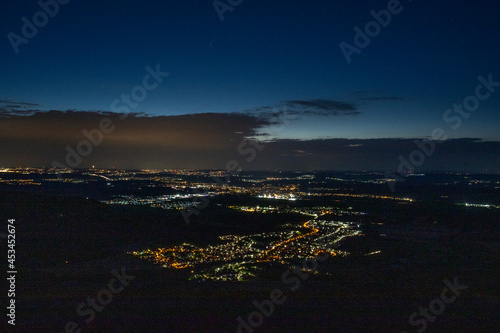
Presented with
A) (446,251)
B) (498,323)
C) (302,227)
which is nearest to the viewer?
(498,323)

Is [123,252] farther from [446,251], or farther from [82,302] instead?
[446,251]

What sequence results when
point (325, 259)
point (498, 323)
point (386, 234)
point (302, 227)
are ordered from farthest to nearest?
point (302, 227), point (386, 234), point (325, 259), point (498, 323)

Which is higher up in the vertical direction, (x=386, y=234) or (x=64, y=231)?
(x=64, y=231)

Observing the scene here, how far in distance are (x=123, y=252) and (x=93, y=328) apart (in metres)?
8.10

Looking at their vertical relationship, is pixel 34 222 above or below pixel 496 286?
above

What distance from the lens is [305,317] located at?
785 cm

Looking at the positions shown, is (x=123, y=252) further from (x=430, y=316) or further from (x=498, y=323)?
(x=498, y=323)

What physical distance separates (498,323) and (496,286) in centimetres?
384

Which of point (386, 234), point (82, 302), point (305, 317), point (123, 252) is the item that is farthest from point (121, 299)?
point (386, 234)

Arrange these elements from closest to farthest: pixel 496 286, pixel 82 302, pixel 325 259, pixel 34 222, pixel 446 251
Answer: pixel 82 302, pixel 496 286, pixel 325 259, pixel 446 251, pixel 34 222

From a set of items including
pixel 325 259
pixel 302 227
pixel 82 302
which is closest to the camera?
pixel 82 302

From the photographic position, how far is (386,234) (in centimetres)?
2208

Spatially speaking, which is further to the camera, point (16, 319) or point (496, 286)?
point (496, 286)

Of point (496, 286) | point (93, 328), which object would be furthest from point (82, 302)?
point (496, 286)
